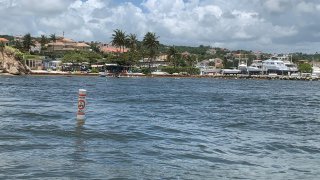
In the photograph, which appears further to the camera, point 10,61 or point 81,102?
point 10,61

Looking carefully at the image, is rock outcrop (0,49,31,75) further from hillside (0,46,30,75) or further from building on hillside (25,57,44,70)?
building on hillside (25,57,44,70)

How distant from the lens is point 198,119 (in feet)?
100.0

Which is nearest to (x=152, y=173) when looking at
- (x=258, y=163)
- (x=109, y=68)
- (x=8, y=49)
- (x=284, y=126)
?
(x=258, y=163)

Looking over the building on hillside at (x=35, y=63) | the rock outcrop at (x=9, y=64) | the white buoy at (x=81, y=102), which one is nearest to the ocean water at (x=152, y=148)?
the white buoy at (x=81, y=102)

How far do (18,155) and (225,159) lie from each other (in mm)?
6953

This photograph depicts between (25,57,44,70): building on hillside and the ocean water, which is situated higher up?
(25,57,44,70): building on hillside

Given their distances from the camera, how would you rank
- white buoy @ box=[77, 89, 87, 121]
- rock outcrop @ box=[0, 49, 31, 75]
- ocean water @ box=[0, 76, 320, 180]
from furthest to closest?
rock outcrop @ box=[0, 49, 31, 75]
white buoy @ box=[77, 89, 87, 121]
ocean water @ box=[0, 76, 320, 180]

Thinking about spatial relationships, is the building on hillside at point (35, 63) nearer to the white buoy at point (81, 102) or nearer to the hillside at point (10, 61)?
Answer: the hillside at point (10, 61)

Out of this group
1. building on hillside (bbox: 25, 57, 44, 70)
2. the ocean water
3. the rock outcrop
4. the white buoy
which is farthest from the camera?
building on hillside (bbox: 25, 57, 44, 70)

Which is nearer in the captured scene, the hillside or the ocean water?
the ocean water

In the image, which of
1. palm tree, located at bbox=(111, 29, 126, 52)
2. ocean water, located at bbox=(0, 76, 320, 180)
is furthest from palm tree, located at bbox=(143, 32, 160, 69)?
ocean water, located at bbox=(0, 76, 320, 180)

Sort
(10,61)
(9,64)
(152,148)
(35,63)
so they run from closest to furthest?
(152,148)
(10,61)
(9,64)
(35,63)

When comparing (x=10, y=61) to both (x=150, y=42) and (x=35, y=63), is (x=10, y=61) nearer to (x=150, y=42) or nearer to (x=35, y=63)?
(x=35, y=63)

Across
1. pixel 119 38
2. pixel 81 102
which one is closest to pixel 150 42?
pixel 119 38
